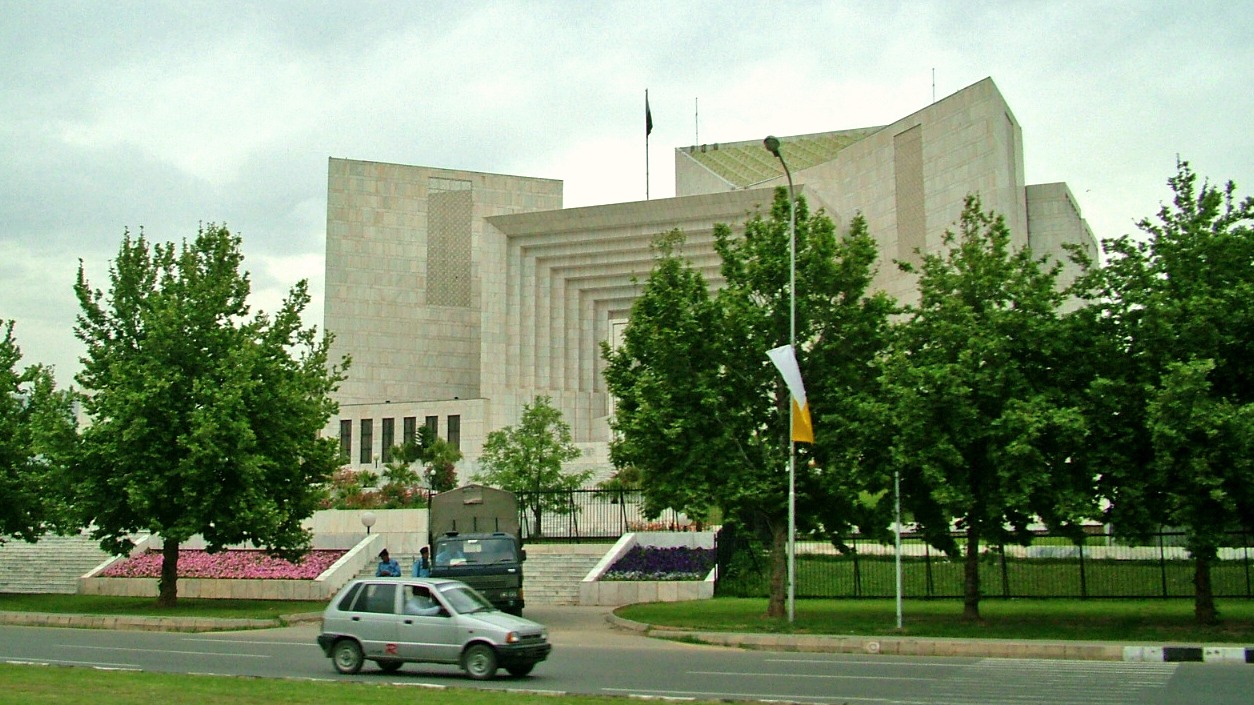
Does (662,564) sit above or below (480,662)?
above

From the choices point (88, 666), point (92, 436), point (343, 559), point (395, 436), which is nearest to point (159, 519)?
point (92, 436)

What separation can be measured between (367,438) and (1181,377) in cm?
6340

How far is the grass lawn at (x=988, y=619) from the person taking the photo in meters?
20.2

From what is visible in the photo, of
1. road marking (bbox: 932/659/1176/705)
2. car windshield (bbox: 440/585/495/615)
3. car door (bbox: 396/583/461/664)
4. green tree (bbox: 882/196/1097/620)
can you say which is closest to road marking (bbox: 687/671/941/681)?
road marking (bbox: 932/659/1176/705)

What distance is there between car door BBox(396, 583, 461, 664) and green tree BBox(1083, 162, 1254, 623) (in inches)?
470

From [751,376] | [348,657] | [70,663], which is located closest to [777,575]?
[751,376]

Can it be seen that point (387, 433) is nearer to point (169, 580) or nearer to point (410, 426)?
point (410, 426)

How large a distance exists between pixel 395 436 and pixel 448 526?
47503 millimetres

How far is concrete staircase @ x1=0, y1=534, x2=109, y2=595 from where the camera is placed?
3816 cm

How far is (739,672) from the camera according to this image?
52.5 ft

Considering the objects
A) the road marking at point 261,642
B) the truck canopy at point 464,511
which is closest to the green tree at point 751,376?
the truck canopy at point 464,511

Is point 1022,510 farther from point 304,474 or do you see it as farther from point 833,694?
point 304,474

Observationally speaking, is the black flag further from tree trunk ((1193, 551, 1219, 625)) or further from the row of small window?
tree trunk ((1193, 551, 1219, 625))

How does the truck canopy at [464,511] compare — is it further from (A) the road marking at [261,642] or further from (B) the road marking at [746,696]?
(B) the road marking at [746,696]
